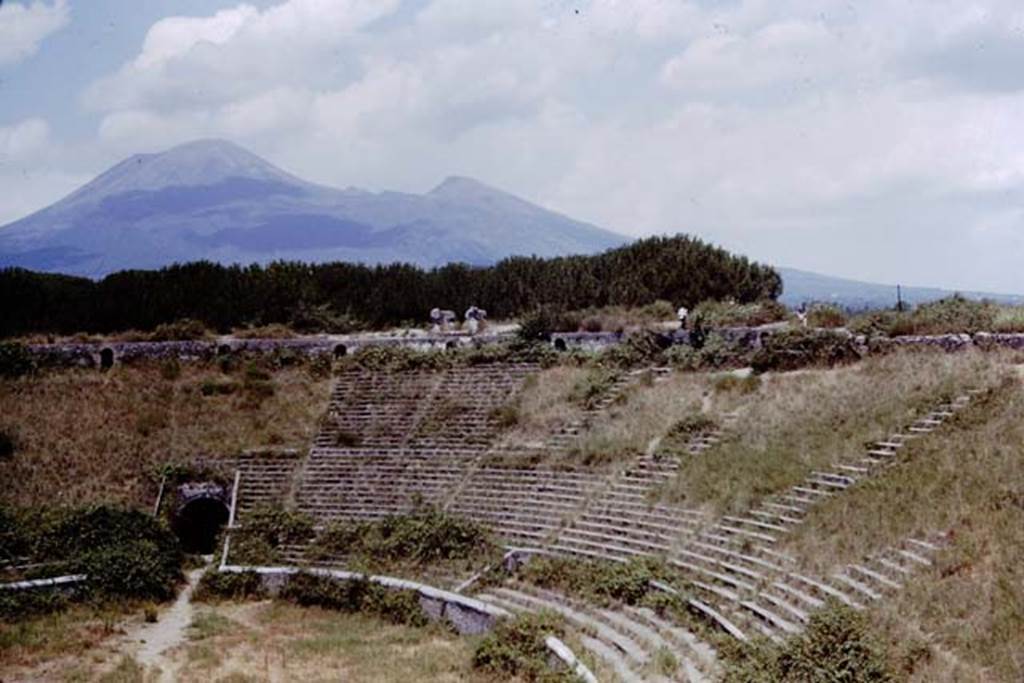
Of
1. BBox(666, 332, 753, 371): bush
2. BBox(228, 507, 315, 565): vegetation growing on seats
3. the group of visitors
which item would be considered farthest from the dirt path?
the group of visitors

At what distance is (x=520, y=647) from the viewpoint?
64.1ft

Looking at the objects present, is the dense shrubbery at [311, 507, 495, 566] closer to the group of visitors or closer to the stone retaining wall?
the stone retaining wall

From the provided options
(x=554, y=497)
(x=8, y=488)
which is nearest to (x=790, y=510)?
(x=554, y=497)

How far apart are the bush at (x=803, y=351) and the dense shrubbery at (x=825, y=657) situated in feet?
58.7

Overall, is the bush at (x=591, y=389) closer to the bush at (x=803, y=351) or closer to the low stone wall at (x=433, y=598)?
the bush at (x=803, y=351)

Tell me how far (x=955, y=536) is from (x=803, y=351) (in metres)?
15.9

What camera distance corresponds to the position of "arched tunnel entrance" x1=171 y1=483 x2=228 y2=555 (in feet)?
111

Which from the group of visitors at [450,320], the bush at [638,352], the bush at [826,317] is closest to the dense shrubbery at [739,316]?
the bush at [638,352]

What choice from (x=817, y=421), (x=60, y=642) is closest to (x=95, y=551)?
(x=60, y=642)

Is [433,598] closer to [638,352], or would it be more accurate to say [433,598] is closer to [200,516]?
[200,516]

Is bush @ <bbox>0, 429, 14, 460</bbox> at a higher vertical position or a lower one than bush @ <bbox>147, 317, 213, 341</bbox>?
lower

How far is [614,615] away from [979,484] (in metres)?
7.92

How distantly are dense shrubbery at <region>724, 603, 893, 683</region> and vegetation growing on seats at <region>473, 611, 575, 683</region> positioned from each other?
178 inches

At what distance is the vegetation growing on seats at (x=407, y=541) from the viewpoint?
27234 mm
